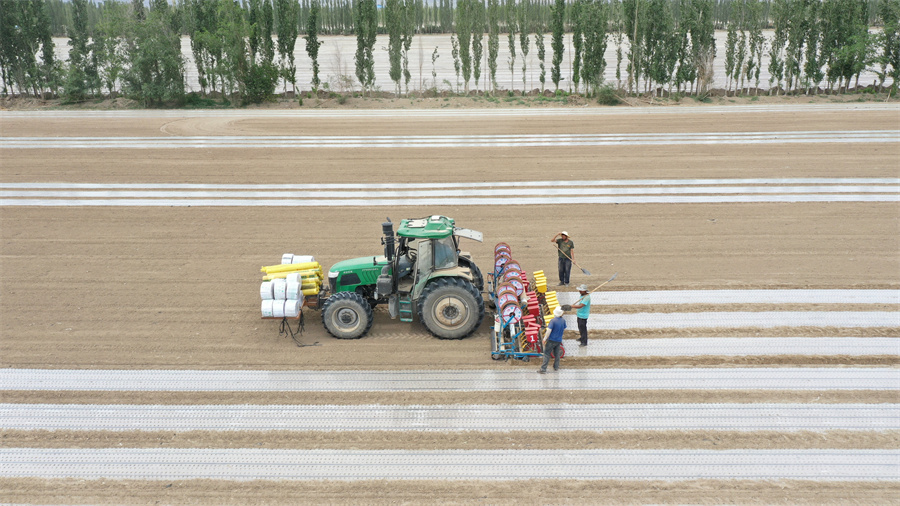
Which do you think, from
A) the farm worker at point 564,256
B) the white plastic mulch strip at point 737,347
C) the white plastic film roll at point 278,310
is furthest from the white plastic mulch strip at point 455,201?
the white plastic film roll at point 278,310

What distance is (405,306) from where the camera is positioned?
1023 cm

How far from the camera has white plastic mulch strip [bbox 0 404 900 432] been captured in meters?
8.20

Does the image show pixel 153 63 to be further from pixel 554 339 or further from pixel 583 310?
pixel 554 339

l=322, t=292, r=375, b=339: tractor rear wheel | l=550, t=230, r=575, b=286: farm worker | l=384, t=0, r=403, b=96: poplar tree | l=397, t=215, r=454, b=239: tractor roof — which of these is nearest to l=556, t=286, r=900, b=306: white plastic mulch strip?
l=550, t=230, r=575, b=286: farm worker

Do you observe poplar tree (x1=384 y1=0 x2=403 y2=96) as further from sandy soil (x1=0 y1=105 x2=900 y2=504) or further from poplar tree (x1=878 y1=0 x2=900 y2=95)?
poplar tree (x1=878 y1=0 x2=900 y2=95)

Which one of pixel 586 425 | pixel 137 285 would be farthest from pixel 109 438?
pixel 586 425

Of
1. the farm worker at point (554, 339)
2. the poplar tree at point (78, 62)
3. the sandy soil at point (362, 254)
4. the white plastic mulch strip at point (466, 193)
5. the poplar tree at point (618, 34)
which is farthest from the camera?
the poplar tree at point (618, 34)

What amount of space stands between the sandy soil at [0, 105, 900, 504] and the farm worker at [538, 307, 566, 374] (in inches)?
16.5

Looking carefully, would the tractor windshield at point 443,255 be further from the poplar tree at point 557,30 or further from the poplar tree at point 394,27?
the poplar tree at point 557,30

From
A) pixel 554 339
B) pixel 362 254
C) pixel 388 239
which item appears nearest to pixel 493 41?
pixel 362 254

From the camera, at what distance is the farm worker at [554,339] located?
29.7 ft

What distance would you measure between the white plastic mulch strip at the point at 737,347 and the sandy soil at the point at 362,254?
0.74 ft

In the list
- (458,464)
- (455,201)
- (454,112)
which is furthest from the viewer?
(454,112)

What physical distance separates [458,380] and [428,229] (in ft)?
7.98
